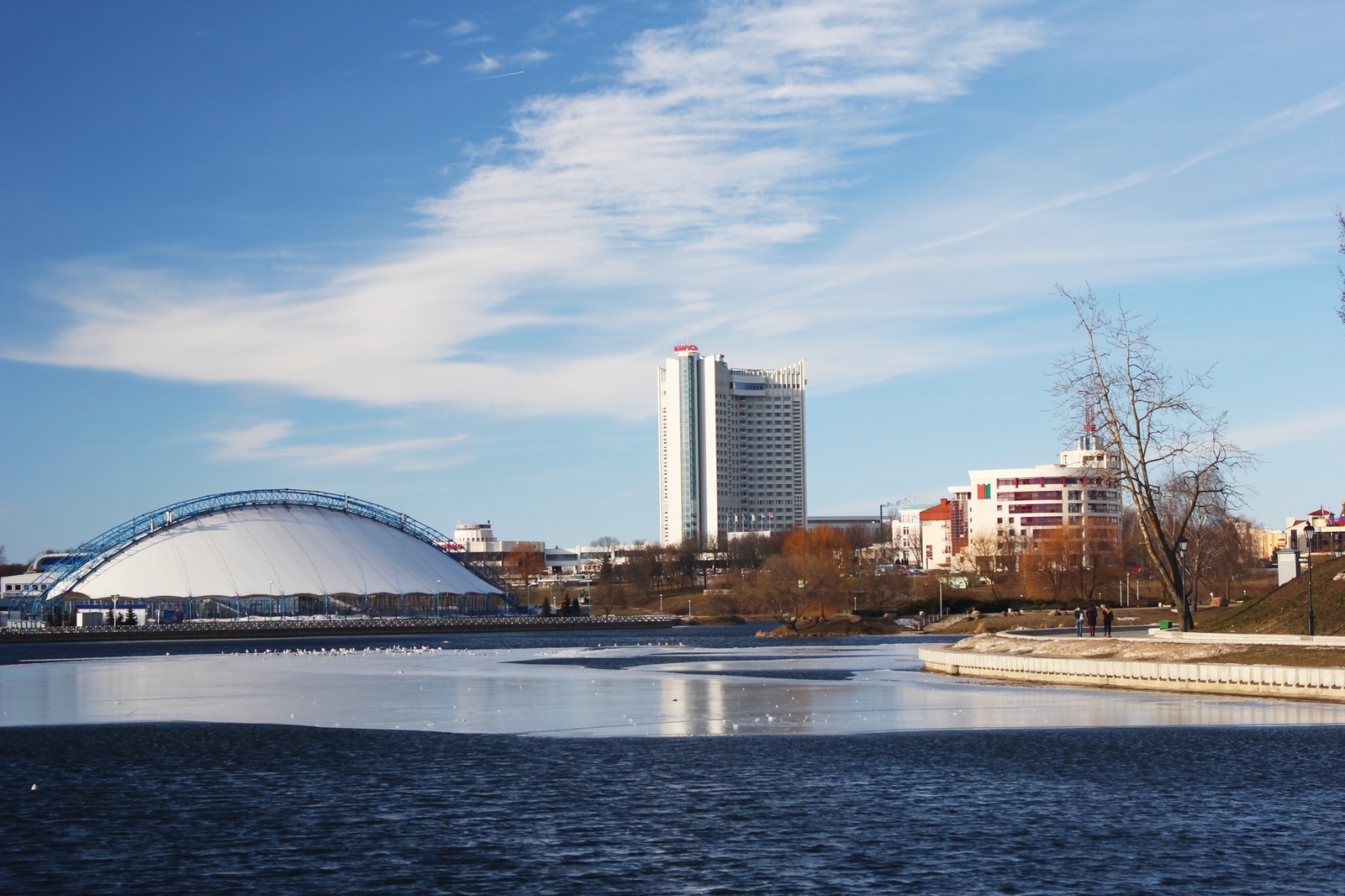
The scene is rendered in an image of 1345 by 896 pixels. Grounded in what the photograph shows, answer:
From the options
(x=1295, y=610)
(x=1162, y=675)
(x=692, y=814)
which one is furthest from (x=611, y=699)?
(x=1295, y=610)

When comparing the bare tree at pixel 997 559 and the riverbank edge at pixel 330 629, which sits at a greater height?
the bare tree at pixel 997 559

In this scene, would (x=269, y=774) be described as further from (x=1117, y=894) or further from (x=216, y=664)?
(x=216, y=664)

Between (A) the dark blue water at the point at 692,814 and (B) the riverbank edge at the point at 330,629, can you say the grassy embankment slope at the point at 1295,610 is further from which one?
(B) the riverbank edge at the point at 330,629

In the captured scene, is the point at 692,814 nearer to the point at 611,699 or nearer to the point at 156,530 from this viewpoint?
the point at 611,699

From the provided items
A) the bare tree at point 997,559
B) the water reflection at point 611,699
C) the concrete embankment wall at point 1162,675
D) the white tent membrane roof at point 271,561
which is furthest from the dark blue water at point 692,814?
the bare tree at point 997,559

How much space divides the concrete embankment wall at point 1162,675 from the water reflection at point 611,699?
838 mm

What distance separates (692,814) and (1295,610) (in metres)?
31.1

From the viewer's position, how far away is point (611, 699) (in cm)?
3809

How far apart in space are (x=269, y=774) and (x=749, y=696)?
18.0m

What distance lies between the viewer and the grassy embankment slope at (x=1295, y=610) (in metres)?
41.3

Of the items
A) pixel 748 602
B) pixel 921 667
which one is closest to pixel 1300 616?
pixel 921 667

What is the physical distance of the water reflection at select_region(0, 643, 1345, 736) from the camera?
30078 millimetres

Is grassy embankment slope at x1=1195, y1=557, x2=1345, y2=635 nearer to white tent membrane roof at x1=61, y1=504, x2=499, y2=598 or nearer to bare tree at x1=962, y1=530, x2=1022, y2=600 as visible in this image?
bare tree at x1=962, y1=530, x2=1022, y2=600

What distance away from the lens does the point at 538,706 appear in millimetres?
35562
